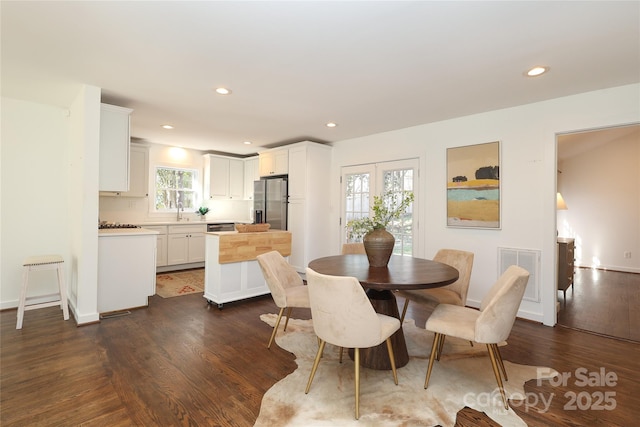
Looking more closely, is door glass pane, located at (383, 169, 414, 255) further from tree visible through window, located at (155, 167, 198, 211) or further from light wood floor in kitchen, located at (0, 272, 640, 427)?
tree visible through window, located at (155, 167, 198, 211)

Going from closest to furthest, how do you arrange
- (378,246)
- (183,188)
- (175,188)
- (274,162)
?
(378,246) → (274,162) → (175,188) → (183,188)

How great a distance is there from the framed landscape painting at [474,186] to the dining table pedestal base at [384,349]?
203 cm

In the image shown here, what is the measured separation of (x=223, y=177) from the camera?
672 cm

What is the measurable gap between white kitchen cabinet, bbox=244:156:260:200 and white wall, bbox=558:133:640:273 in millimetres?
7250

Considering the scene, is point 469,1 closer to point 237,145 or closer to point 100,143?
point 100,143

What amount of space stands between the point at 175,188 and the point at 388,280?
567 cm

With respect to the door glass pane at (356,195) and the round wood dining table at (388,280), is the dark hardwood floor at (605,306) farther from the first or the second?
the door glass pane at (356,195)

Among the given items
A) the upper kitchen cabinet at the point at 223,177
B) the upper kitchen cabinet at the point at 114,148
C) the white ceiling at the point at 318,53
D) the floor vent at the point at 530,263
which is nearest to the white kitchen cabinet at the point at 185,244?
the upper kitchen cabinet at the point at 223,177

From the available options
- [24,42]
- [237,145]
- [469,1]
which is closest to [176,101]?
[24,42]

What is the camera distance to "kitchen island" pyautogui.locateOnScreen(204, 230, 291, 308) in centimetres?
376

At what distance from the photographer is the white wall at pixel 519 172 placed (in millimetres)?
3125

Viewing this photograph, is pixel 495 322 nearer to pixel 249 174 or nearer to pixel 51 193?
pixel 51 193

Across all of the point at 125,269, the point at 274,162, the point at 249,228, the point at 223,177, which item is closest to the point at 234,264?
the point at 249,228

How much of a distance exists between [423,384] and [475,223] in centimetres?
237
